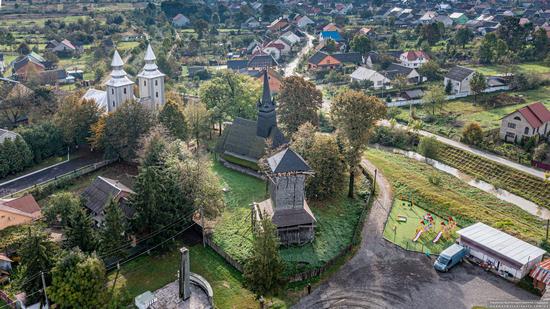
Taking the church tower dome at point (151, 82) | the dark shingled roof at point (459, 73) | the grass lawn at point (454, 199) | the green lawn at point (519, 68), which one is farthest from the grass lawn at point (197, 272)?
the green lawn at point (519, 68)

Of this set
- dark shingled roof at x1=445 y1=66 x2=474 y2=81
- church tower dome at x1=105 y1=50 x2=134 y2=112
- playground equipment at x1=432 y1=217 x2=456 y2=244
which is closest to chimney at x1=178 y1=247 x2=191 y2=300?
playground equipment at x1=432 y1=217 x2=456 y2=244

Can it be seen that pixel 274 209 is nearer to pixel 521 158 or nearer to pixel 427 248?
pixel 427 248

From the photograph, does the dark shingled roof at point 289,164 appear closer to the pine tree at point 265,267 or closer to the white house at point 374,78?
the pine tree at point 265,267

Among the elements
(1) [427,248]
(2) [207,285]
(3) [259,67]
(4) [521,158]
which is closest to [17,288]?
(2) [207,285]

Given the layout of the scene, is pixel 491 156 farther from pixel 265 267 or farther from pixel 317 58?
pixel 317 58

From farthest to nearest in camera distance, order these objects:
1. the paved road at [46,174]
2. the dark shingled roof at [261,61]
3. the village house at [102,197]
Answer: the dark shingled roof at [261,61] → the paved road at [46,174] → the village house at [102,197]

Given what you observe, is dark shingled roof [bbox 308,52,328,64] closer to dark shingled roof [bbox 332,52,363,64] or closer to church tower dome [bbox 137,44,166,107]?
dark shingled roof [bbox 332,52,363,64]

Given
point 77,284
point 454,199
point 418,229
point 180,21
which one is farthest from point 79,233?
point 180,21
